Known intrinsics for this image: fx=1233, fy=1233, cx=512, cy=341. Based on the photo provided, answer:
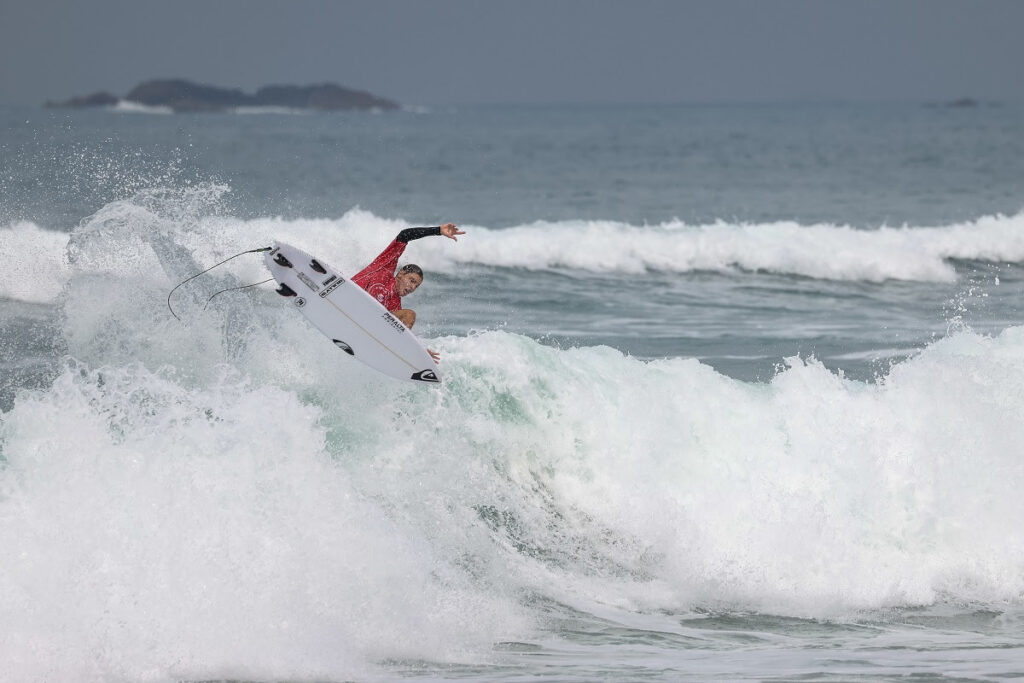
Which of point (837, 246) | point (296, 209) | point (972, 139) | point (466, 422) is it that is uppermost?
point (972, 139)

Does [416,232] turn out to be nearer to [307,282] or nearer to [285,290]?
[307,282]

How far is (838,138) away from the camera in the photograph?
8406cm

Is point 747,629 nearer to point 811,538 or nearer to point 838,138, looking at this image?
point 811,538

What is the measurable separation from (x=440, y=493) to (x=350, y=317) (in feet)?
5.32

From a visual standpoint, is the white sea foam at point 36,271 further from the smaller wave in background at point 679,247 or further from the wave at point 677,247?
the smaller wave in background at point 679,247

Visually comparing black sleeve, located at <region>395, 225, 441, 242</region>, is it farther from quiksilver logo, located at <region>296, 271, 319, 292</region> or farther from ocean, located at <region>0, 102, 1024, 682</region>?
ocean, located at <region>0, 102, 1024, 682</region>

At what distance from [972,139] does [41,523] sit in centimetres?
7960

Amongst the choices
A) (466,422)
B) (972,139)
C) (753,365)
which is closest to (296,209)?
(753,365)

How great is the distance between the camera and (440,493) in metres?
9.13

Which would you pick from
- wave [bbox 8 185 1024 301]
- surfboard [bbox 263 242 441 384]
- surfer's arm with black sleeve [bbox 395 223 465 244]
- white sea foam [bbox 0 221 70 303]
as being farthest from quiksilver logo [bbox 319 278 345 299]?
wave [bbox 8 185 1024 301]

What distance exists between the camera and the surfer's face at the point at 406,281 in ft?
31.8

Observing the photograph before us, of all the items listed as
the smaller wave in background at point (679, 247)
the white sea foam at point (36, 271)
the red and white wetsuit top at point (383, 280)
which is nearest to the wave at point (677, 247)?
the smaller wave in background at point (679, 247)

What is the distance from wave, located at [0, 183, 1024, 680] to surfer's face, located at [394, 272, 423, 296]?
2.56 ft

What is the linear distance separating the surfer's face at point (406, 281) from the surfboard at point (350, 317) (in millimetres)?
246
